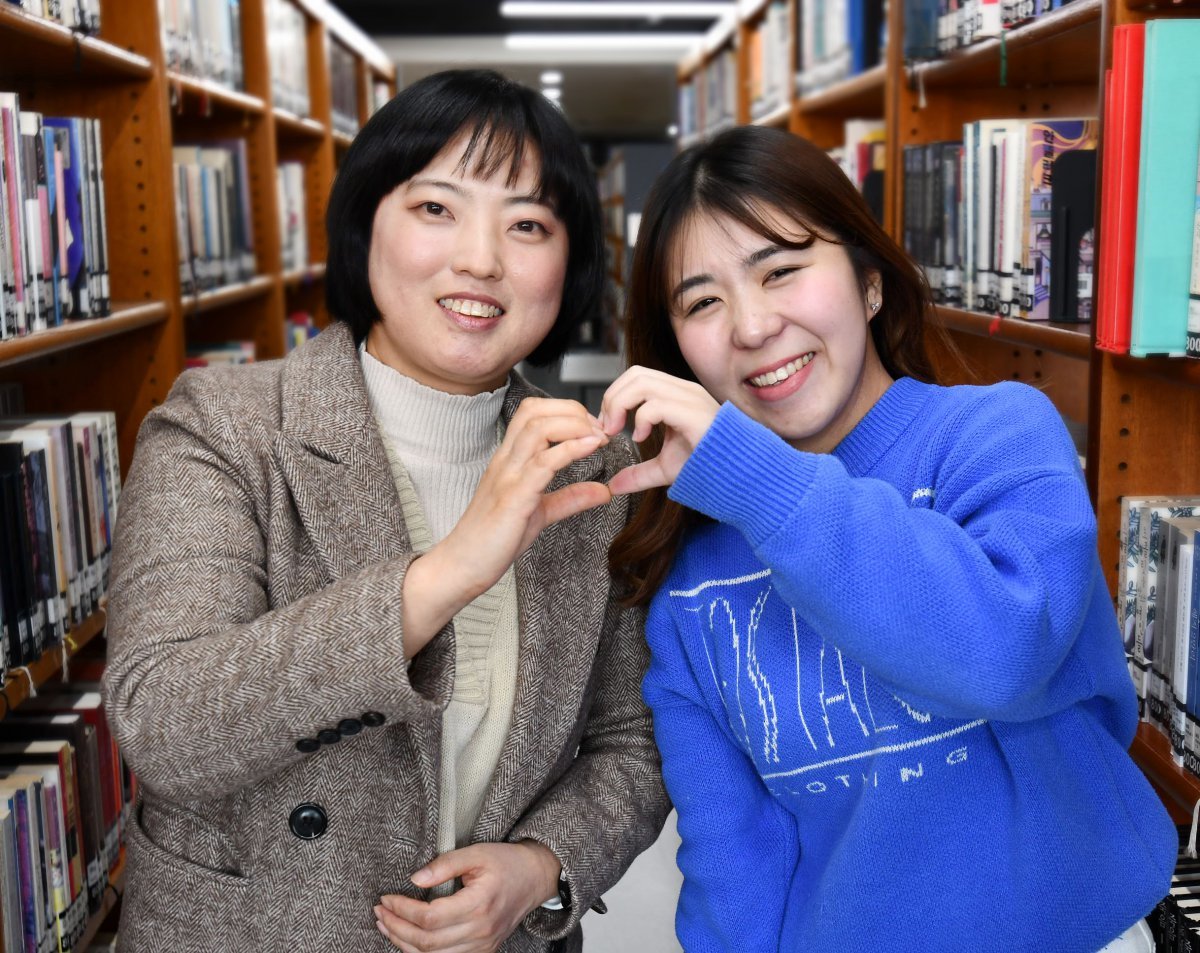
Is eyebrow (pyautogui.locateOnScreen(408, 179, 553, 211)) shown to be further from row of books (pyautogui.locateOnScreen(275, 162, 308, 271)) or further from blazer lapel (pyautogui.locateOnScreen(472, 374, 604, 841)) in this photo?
row of books (pyautogui.locateOnScreen(275, 162, 308, 271))

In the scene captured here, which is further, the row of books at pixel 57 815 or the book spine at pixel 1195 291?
the row of books at pixel 57 815

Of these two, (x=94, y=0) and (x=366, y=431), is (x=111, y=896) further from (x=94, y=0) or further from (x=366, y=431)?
(x=94, y=0)

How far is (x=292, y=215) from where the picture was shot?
462cm

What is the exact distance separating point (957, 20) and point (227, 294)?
1923 mm

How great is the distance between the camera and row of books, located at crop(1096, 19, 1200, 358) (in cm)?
148

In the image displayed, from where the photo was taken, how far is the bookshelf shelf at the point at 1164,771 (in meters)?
1.49

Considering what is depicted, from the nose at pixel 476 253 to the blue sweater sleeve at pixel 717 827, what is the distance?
0.42 metres

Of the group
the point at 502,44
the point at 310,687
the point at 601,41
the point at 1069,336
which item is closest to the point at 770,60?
the point at 1069,336

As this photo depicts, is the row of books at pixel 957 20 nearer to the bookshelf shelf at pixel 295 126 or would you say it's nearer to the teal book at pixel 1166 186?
the teal book at pixel 1166 186

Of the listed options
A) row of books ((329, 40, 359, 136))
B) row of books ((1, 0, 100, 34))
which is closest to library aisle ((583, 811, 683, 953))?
row of books ((1, 0, 100, 34))

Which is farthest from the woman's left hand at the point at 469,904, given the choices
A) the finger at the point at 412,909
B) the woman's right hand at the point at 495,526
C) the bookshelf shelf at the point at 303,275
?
the bookshelf shelf at the point at 303,275

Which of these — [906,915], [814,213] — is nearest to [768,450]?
[814,213]

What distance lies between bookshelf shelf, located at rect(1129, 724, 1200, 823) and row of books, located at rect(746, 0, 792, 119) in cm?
292

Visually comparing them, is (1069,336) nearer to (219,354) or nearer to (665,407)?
(665,407)
